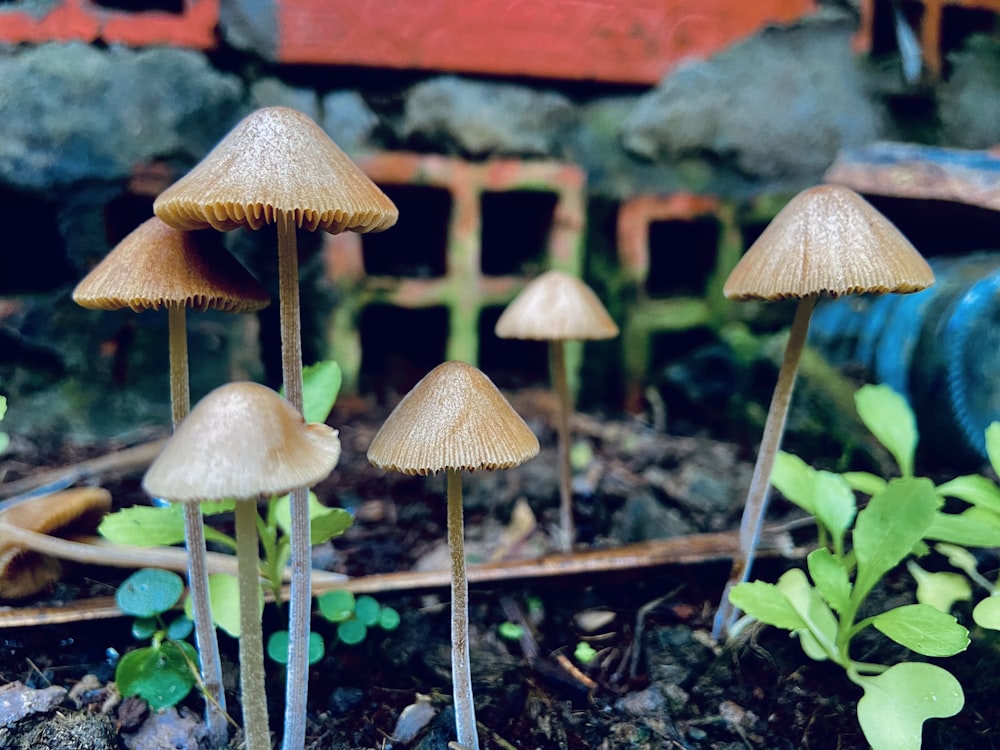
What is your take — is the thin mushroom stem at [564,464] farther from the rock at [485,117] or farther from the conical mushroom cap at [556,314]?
the rock at [485,117]

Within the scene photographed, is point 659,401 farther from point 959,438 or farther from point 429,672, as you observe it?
point 429,672

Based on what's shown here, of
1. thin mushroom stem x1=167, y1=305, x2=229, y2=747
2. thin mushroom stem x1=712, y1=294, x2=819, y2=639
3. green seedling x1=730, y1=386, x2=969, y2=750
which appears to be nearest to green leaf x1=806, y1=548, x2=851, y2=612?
green seedling x1=730, y1=386, x2=969, y2=750

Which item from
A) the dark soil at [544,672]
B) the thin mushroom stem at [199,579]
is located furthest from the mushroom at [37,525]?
the thin mushroom stem at [199,579]


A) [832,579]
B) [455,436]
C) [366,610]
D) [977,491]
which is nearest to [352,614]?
[366,610]

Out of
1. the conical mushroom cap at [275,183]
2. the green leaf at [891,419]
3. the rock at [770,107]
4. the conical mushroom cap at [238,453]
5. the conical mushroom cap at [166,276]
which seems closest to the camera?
the conical mushroom cap at [238,453]

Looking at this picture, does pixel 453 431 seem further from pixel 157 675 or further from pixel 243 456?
pixel 157 675

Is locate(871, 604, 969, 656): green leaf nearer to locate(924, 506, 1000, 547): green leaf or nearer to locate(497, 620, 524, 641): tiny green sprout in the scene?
locate(924, 506, 1000, 547): green leaf

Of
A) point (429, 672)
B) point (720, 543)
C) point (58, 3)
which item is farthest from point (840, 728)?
point (58, 3)
